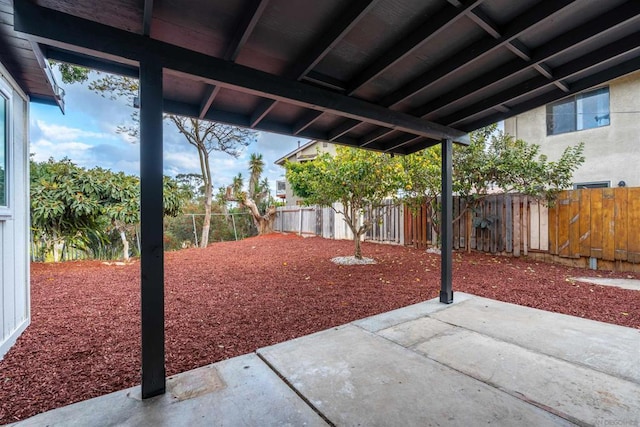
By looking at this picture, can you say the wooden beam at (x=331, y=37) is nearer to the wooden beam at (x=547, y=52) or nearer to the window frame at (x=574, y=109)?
the wooden beam at (x=547, y=52)

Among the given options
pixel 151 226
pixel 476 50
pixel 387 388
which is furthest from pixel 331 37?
pixel 387 388

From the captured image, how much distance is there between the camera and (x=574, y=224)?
6332 mm

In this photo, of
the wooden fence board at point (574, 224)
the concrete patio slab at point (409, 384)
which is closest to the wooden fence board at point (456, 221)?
the wooden fence board at point (574, 224)

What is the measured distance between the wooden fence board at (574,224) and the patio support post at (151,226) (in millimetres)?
7866

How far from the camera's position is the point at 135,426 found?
170 centimetres

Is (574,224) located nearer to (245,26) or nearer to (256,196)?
(245,26)

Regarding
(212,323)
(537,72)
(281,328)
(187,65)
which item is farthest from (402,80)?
(212,323)

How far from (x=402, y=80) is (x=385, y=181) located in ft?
12.7

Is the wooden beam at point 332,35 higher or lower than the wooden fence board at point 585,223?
higher

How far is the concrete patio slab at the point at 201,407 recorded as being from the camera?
1735 millimetres

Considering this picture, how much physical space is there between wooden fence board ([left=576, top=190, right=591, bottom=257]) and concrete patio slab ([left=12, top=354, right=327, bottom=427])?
7.14 metres

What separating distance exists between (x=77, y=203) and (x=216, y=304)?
481 centimetres

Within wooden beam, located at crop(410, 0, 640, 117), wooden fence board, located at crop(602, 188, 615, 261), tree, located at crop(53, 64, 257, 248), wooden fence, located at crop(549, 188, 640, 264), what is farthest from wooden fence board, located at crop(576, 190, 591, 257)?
tree, located at crop(53, 64, 257, 248)

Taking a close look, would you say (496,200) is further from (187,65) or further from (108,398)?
(108,398)
